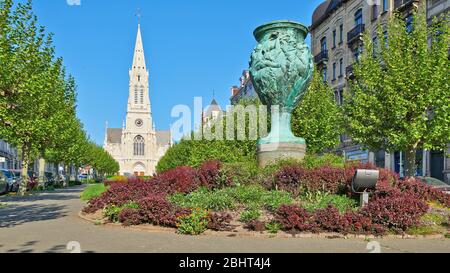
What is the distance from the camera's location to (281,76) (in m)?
14.4

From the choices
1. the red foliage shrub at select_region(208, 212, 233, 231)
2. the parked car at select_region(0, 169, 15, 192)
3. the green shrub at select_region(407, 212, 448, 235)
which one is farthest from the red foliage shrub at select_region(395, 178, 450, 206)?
the parked car at select_region(0, 169, 15, 192)

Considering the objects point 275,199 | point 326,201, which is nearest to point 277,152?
point 275,199

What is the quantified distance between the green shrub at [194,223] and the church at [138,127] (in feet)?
440

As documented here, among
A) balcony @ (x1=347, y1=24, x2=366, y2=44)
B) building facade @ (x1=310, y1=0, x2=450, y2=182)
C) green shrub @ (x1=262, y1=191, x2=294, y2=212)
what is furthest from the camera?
balcony @ (x1=347, y1=24, x2=366, y2=44)

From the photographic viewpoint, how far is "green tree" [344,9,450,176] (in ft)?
63.9

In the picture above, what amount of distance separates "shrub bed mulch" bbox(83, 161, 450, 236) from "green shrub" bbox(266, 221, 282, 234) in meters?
0.03

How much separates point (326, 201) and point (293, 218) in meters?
2.06

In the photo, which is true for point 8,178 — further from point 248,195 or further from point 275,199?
point 275,199

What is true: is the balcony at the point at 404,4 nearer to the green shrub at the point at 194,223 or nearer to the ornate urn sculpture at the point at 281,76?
the ornate urn sculpture at the point at 281,76

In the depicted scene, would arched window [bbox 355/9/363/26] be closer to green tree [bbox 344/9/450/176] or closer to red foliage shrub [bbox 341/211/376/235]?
green tree [bbox 344/9/450/176]

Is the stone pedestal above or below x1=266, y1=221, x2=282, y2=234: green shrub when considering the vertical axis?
above

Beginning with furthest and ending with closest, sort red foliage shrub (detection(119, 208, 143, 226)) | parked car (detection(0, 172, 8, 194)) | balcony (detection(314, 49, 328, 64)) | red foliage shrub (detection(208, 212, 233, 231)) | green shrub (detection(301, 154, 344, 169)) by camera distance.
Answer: balcony (detection(314, 49, 328, 64)), parked car (detection(0, 172, 8, 194)), green shrub (detection(301, 154, 344, 169)), red foliage shrub (detection(119, 208, 143, 226)), red foliage shrub (detection(208, 212, 233, 231))
